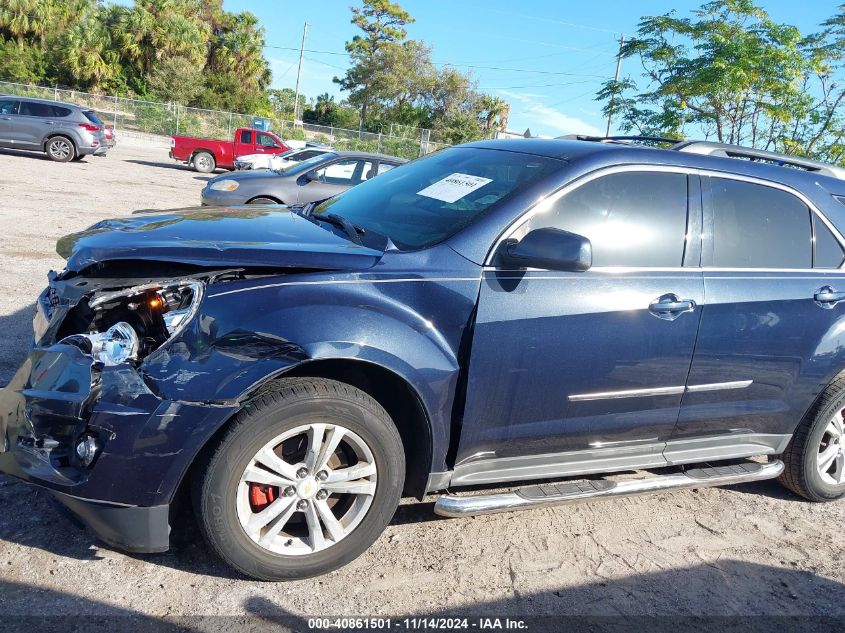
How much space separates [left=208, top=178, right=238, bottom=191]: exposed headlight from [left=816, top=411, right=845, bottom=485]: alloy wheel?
842cm

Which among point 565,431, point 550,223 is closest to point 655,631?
point 565,431

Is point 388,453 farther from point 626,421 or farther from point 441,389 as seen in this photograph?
point 626,421

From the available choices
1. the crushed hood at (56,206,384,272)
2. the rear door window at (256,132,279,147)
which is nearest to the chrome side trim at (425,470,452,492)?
the crushed hood at (56,206,384,272)

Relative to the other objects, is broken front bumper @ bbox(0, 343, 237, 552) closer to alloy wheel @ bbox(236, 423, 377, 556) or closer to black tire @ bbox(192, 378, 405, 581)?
black tire @ bbox(192, 378, 405, 581)

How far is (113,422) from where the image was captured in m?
2.39

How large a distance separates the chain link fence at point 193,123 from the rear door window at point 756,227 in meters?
29.6

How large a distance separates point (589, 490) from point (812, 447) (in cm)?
164

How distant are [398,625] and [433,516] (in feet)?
2.85

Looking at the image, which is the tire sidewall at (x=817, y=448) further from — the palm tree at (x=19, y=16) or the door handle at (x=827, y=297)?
the palm tree at (x=19, y=16)

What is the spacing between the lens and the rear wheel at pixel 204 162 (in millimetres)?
23594

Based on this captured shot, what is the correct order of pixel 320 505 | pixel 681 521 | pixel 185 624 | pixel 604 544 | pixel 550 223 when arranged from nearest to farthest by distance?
pixel 185 624 → pixel 320 505 → pixel 550 223 → pixel 604 544 → pixel 681 521

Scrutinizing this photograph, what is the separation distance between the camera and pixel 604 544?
11.2 ft

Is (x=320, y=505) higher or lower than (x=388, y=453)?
lower

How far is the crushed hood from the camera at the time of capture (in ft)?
8.79
